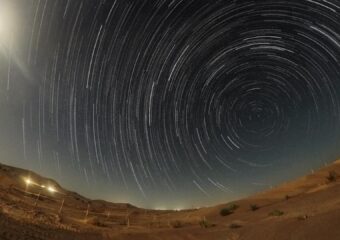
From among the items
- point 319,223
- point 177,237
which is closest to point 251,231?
point 319,223

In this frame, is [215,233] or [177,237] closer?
[215,233]

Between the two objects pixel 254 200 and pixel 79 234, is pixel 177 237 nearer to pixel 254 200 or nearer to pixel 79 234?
pixel 79 234

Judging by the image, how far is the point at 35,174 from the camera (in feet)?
249

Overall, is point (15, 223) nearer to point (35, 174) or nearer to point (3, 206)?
point (3, 206)

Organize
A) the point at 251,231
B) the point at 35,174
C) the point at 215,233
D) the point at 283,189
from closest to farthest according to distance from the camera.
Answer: the point at 251,231, the point at 215,233, the point at 283,189, the point at 35,174

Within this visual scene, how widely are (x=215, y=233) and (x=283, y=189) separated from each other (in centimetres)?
1887

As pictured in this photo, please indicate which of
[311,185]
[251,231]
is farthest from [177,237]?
[311,185]

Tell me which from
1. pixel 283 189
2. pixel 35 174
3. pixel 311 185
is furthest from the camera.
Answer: pixel 35 174

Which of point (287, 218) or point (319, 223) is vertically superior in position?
point (287, 218)

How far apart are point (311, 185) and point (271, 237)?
19402 mm

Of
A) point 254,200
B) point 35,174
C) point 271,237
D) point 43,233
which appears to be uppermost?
point 35,174

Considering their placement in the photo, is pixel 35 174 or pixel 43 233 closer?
pixel 43 233

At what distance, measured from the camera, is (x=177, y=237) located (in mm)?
19672

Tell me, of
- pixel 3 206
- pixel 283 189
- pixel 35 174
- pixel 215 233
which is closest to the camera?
pixel 215 233
